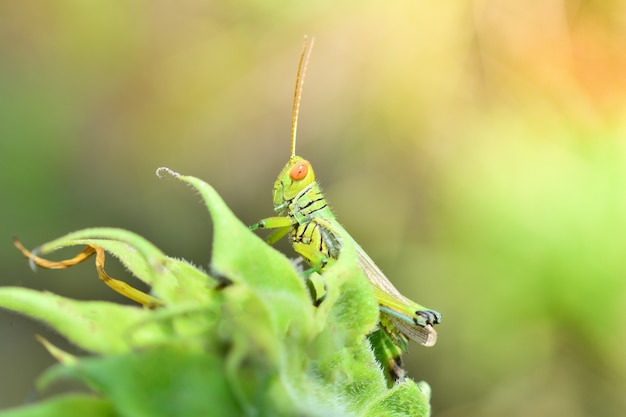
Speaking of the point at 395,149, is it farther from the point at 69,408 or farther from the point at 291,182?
the point at 69,408

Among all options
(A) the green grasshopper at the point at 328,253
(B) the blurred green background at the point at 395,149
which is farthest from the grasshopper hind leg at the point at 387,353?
(B) the blurred green background at the point at 395,149

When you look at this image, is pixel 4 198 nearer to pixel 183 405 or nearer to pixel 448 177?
pixel 448 177

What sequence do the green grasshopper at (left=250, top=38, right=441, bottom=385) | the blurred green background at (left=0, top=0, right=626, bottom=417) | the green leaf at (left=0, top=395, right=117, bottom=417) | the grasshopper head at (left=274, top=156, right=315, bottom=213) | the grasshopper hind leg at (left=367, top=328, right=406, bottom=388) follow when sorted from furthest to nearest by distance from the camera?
the blurred green background at (left=0, top=0, right=626, bottom=417) < the grasshopper head at (left=274, top=156, right=315, bottom=213) < the green grasshopper at (left=250, top=38, right=441, bottom=385) < the grasshopper hind leg at (left=367, top=328, right=406, bottom=388) < the green leaf at (left=0, top=395, right=117, bottom=417)

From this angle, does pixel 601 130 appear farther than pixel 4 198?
No

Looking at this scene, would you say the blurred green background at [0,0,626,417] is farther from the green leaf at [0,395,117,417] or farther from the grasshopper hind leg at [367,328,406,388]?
the green leaf at [0,395,117,417]

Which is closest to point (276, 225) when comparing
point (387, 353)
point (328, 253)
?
point (328, 253)

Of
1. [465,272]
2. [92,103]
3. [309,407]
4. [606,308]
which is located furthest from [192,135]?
[309,407]

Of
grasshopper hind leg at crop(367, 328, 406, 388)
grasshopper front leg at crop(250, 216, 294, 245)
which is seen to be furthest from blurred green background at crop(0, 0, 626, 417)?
grasshopper hind leg at crop(367, 328, 406, 388)
